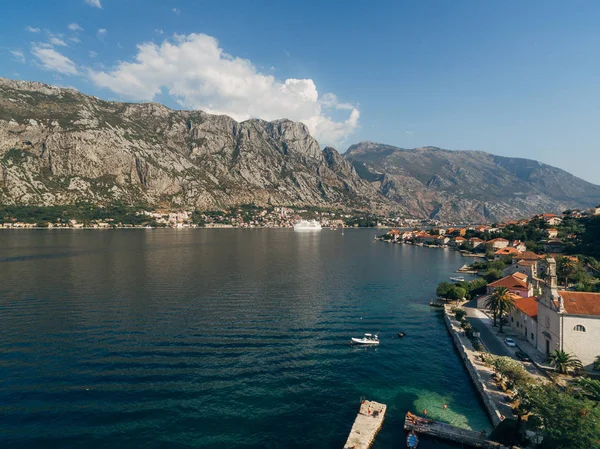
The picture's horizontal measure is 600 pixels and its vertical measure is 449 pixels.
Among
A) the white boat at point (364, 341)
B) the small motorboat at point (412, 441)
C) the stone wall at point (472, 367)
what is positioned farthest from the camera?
the white boat at point (364, 341)

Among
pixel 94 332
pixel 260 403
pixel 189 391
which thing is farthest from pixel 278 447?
pixel 94 332

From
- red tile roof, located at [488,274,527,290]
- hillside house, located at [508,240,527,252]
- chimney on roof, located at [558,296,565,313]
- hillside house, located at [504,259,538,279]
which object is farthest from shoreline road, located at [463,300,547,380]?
hillside house, located at [508,240,527,252]

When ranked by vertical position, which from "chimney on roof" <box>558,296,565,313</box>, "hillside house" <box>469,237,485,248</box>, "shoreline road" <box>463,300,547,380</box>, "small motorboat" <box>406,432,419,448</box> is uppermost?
"chimney on roof" <box>558,296,565,313</box>

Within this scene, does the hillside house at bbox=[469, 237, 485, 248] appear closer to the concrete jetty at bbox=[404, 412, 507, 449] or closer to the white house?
the white house

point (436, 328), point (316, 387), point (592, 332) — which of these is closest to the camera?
point (316, 387)

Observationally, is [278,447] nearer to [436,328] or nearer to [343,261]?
[436,328]

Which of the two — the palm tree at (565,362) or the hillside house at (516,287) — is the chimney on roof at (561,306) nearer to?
the palm tree at (565,362)

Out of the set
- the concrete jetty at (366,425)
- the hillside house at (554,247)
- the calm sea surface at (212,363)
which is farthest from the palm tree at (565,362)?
the hillside house at (554,247)
